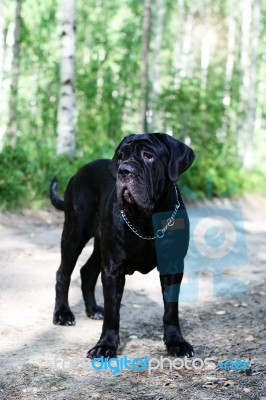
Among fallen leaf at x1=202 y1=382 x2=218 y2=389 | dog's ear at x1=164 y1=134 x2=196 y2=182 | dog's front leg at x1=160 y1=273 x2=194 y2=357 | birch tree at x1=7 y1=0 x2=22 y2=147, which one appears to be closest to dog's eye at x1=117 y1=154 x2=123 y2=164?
dog's ear at x1=164 y1=134 x2=196 y2=182

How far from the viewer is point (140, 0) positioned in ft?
82.3

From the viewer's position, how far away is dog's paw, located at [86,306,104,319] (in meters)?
4.76

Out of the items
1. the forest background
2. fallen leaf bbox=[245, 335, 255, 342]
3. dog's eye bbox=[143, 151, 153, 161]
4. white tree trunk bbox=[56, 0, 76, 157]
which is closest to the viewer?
dog's eye bbox=[143, 151, 153, 161]

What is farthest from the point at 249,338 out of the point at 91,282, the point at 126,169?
the point at 126,169

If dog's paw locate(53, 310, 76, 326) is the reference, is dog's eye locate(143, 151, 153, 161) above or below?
above

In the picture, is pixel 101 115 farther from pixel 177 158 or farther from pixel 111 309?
pixel 111 309

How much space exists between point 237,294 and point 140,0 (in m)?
21.6

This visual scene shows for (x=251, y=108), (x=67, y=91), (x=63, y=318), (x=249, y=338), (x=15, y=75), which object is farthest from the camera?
(x=251, y=108)

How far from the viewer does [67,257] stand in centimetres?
456

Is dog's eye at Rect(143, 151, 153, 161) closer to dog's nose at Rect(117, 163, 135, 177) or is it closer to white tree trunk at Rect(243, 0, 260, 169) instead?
dog's nose at Rect(117, 163, 135, 177)

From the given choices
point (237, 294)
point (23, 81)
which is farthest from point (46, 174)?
point (23, 81)

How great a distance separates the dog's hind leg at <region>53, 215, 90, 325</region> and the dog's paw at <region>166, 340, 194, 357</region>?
1.03 m

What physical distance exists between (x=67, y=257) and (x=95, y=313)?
58 centimetres

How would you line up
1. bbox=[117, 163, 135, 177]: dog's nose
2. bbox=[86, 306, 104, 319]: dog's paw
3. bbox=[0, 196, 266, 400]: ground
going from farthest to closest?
1. bbox=[86, 306, 104, 319]: dog's paw
2. bbox=[117, 163, 135, 177]: dog's nose
3. bbox=[0, 196, 266, 400]: ground
